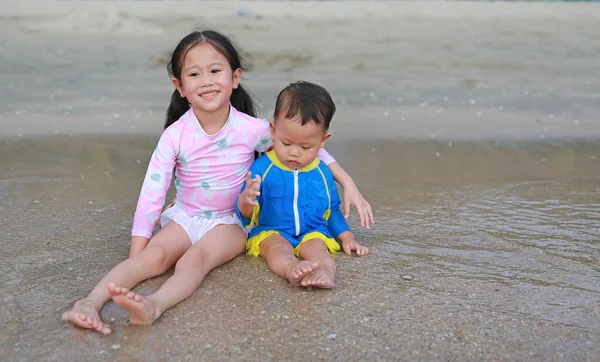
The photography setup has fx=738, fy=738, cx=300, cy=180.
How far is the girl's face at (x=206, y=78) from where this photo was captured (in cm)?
352

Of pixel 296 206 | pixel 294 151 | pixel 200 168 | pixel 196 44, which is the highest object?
pixel 196 44

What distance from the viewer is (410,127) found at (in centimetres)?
669

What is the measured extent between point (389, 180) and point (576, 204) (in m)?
1.24

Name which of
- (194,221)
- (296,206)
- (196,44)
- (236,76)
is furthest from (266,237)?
(196,44)

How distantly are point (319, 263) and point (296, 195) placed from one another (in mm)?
429

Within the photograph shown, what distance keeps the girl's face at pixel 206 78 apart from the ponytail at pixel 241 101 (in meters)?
0.28

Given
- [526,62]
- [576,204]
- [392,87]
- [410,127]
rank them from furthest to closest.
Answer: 1. [526,62]
2. [392,87]
3. [410,127]
4. [576,204]

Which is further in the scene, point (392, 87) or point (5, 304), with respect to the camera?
point (392, 87)

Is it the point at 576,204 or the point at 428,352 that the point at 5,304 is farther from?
the point at 576,204

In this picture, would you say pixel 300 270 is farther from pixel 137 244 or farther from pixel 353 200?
pixel 137 244

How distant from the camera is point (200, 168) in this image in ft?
12.0

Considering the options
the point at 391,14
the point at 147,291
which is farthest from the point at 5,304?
the point at 391,14

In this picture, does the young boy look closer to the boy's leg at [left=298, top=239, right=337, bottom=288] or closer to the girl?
the boy's leg at [left=298, top=239, right=337, bottom=288]

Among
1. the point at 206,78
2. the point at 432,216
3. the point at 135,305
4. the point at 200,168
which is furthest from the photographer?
the point at 432,216
